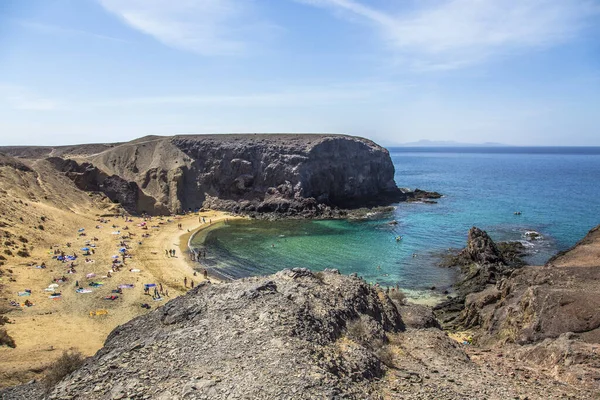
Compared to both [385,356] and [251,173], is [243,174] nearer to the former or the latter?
[251,173]

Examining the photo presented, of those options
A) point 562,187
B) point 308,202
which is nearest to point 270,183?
point 308,202

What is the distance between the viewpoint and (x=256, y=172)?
82812mm

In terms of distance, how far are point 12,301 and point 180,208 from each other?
1793 inches

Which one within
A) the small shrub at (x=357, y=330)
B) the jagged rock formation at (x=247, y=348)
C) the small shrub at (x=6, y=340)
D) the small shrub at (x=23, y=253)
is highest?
the jagged rock formation at (x=247, y=348)

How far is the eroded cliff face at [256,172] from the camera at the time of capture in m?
78.2

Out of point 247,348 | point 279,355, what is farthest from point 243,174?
point 279,355

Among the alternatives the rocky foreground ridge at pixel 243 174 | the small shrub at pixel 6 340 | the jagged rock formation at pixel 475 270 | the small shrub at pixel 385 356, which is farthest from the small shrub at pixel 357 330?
the rocky foreground ridge at pixel 243 174

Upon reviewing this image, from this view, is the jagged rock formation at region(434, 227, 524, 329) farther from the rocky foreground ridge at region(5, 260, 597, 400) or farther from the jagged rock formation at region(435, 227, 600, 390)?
the rocky foreground ridge at region(5, 260, 597, 400)

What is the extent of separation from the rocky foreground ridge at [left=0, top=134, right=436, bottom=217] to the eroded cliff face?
0.63 feet

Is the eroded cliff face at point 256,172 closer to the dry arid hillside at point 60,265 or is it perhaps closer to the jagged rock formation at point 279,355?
the dry arid hillside at point 60,265

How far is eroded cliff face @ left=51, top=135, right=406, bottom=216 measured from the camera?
78.2 m

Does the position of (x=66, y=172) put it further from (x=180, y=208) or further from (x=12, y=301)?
(x=12, y=301)

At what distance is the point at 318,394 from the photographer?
13.0m

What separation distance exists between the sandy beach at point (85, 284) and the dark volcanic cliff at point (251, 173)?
17500 mm
